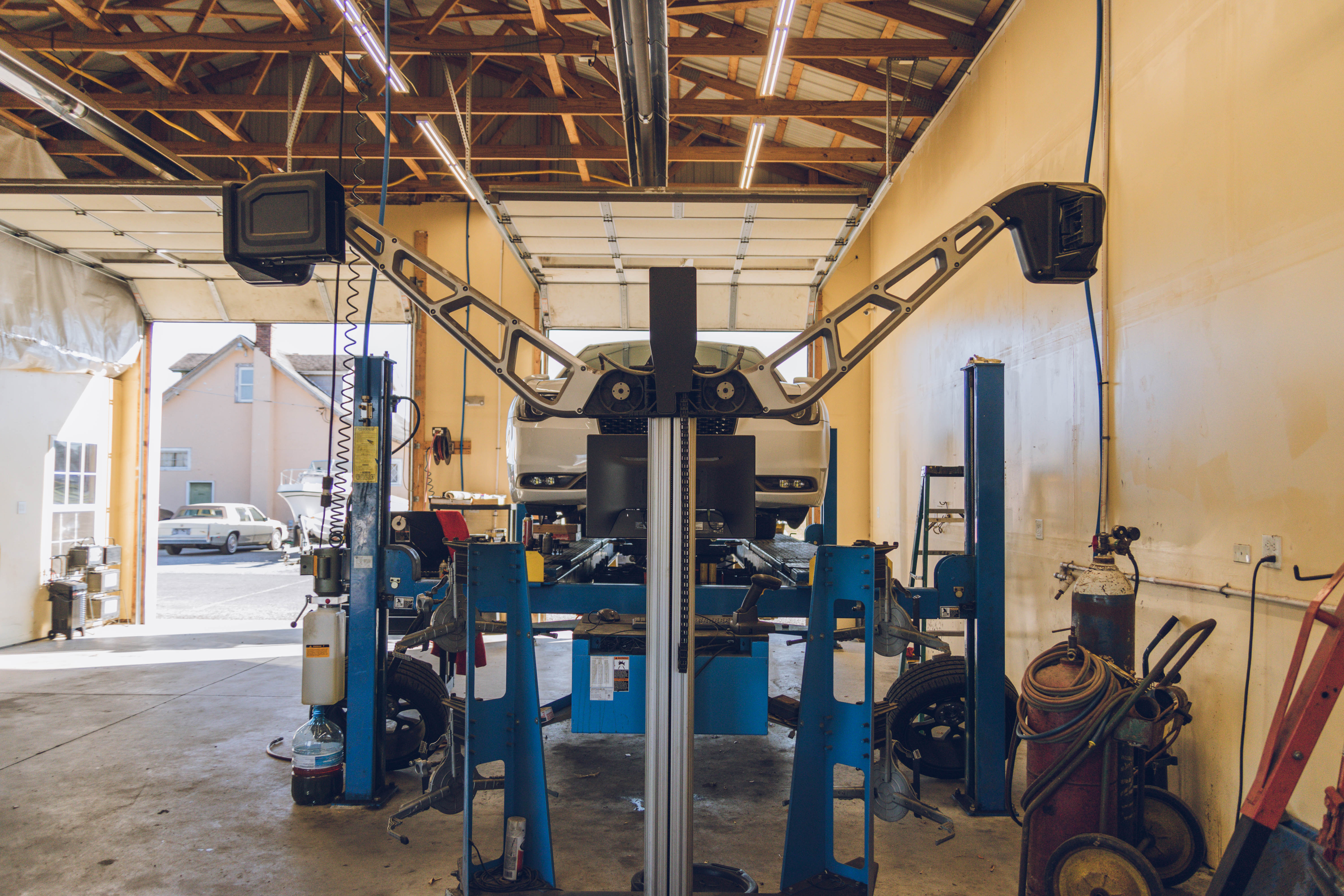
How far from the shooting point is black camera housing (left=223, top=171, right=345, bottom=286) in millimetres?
2029

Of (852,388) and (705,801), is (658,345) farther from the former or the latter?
(852,388)

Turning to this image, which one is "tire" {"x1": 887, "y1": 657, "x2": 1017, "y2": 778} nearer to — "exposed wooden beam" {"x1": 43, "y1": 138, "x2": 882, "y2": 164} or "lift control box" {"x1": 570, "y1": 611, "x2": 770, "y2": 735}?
"lift control box" {"x1": 570, "y1": 611, "x2": 770, "y2": 735}

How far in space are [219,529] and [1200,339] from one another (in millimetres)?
18675

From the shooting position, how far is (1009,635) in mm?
5195

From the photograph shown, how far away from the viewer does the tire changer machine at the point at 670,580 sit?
6.81ft

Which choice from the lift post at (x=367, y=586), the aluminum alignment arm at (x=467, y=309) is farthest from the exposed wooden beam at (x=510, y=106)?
the aluminum alignment arm at (x=467, y=309)

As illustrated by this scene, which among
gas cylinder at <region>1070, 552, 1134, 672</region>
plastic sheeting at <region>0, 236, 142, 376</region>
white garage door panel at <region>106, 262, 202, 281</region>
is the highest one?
white garage door panel at <region>106, 262, 202, 281</region>

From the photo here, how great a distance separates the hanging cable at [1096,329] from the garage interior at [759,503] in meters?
0.03

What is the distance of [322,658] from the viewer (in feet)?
11.5

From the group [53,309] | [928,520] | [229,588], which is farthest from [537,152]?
[229,588]

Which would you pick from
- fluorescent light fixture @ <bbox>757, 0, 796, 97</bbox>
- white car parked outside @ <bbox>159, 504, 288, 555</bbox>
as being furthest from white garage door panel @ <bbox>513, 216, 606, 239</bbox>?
white car parked outside @ <bbox>159, 504, 288, 555</bbox>

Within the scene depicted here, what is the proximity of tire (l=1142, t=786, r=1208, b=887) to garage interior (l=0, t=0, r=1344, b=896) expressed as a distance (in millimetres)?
19

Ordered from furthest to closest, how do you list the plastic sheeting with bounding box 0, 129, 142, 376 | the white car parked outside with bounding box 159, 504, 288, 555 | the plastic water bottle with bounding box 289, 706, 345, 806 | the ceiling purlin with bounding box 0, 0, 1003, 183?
the white car parked outside with bounding box 159, 504, 288, 555 < the plastic sheeting with bounding box 0, 129, 142, 376 < the ceiling purlin with bounding box 0, 0, 1003, 183 < the plastic water bottle with bounding box 289, 706, 345, 806

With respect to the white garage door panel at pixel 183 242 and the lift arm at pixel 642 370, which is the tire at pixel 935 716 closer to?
the lift arm at pixel 642 370
